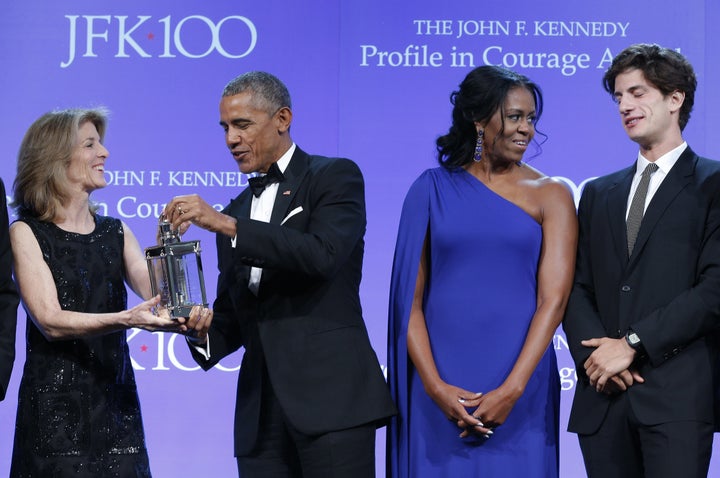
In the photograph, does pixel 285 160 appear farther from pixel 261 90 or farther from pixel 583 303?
pixel 583 303

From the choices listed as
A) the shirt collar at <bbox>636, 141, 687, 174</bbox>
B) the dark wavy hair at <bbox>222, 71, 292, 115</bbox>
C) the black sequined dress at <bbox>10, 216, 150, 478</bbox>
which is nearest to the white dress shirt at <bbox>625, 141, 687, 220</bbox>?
the shirt collar at <bbox>636, 141, 687, 174</bbox>

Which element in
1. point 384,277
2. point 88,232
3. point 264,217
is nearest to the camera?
point 264,217

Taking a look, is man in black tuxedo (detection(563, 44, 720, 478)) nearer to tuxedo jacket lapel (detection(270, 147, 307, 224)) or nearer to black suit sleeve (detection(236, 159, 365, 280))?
black suit sleeve (detection(236, 159, 365, 280))

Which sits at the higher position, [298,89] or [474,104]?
[298,89]

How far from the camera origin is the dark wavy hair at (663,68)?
313cm

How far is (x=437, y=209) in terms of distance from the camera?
10.9 ft

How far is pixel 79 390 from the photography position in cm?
320

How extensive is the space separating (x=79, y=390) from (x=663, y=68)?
1.97 m

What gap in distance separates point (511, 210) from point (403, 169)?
1648 mm

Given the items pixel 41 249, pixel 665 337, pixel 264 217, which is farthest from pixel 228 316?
pixel 665 337

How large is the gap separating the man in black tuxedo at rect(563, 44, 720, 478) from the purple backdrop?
161 cm

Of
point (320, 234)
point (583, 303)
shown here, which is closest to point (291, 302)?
point (320, 234)

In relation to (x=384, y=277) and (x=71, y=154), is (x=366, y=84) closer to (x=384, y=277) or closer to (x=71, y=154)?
(x=384, y=277)

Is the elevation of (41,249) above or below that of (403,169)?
below
